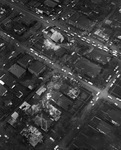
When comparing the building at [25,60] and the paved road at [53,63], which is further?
the building at [25,60]

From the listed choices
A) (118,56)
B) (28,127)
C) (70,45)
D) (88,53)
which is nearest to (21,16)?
(70,45)

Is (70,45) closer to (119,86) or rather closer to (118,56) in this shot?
(118,56)

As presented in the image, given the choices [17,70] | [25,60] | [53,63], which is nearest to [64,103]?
[53,63]

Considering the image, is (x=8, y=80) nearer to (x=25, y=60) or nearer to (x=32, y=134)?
(x=25, y=60)

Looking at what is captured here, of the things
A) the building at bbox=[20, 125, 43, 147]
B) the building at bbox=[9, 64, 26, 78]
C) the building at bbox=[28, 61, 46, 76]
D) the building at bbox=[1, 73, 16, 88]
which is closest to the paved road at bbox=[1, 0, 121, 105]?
the building at bbox=[28, 61, 46, 76]

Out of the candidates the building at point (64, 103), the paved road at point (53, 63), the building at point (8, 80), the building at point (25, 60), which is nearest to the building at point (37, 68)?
the building at point (25, 60)

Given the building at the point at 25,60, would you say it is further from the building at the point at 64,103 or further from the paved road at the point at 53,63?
the building at the point at 64,103
